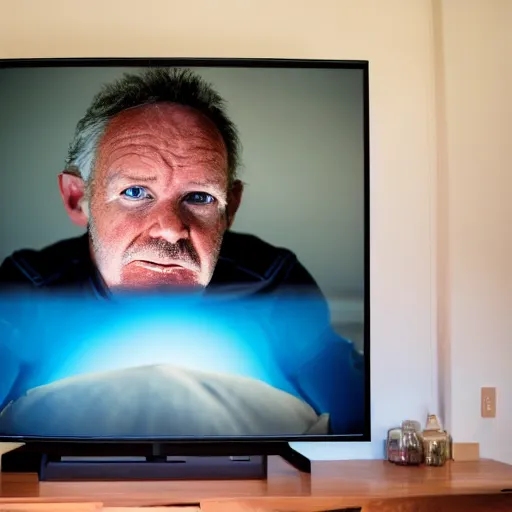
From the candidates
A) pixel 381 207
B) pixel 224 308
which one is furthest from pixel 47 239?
pixel 381 207

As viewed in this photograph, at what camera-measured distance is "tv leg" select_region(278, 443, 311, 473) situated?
2.47 m

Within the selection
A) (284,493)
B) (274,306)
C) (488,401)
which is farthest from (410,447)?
(274,306)

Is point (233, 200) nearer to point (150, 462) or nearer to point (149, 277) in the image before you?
point (149, 277)

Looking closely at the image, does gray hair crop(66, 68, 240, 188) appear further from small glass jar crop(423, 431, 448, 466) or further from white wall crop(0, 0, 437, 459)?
small glass jar crop(423, 431, 448, 466)

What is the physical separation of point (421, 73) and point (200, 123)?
2.85 feet

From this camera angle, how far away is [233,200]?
2.60 meters

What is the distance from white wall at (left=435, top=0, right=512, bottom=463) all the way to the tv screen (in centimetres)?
36

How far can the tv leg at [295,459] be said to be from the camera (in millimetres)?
2467

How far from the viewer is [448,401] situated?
2707mm

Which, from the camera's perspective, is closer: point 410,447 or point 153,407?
point 153,407

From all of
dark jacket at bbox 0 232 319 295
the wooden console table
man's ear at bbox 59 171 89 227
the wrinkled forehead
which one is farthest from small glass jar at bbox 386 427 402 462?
man's ear at bbox 59 171 89 227

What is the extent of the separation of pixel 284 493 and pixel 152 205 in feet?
3.31

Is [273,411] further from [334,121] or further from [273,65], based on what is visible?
[273,65]

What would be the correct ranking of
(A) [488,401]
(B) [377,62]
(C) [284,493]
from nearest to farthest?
(C) [284,493] < (A) [488,401] < (B) [377,62]
